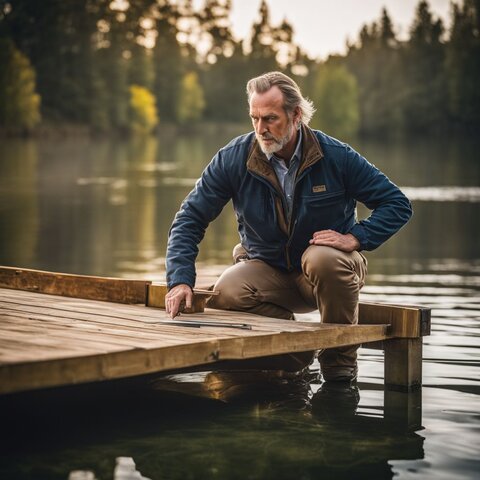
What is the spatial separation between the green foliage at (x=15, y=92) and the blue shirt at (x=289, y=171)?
200ft

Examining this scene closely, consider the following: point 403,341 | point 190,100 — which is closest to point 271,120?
point 403,341

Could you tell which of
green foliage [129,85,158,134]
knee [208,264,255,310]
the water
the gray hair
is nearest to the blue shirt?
the gray hair

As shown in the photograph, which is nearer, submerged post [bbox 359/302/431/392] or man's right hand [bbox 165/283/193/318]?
man's right hand [bbox 165/283/193/318]

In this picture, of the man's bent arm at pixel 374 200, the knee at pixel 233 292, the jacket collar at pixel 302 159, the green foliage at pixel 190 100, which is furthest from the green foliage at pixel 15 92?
the man's bent arm at pixel 374 200

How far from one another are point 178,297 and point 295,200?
735mm

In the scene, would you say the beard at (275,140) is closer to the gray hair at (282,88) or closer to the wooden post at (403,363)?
the gray hair at (282,88)

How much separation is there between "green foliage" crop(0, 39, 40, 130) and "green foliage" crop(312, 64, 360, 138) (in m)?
35.9

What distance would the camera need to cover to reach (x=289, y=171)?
486cm

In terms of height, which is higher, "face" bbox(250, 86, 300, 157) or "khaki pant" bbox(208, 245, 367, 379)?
"face" bbox(250, 86, 300, 157)

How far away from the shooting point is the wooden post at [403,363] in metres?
4.93

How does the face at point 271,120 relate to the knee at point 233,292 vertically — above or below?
above

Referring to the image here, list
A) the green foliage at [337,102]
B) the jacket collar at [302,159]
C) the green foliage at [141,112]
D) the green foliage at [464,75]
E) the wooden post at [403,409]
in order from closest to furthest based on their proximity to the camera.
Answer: the wooden post at [403,409], the jacket collar at [302,159], the green foliage at [141,112], the green foliage at [337,102], the green foliage at [464,75]

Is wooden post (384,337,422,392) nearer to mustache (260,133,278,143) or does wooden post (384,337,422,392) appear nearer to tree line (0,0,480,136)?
mustache (260,133,278,143)

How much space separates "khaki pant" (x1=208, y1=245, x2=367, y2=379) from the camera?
475cm
